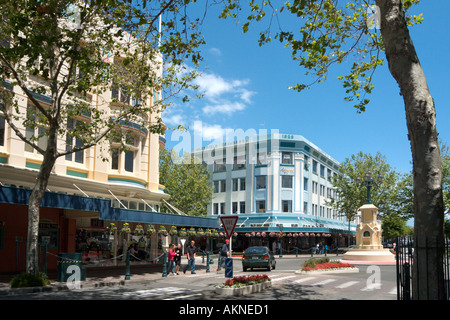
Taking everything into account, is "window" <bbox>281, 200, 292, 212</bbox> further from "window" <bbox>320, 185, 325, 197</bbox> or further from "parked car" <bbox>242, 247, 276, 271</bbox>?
"parked car" <bbox>242, 247, 276, 271</bbox>

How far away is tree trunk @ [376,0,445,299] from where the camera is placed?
679cm

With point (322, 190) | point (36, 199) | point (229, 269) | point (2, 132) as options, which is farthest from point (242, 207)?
point (36, 199)

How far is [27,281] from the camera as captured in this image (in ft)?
48.6

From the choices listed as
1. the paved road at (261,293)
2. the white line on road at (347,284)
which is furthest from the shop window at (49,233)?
the white line on road at (347,284)

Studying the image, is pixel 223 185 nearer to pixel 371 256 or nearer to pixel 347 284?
pixel 371 256

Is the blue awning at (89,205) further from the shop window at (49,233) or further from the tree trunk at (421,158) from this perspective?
the tree trunk at (421,158)

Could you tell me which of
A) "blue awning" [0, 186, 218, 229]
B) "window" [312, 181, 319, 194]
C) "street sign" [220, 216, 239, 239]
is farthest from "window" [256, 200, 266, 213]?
"street sign" [220, 216, 239, 239]

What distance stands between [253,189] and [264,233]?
8463 mm

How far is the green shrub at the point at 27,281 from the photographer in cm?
1470

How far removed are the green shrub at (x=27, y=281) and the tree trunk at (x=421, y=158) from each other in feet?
41.2

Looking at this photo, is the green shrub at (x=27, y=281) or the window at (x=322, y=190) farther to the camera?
the window at (x=322, y=190)

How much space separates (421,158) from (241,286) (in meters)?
9.61

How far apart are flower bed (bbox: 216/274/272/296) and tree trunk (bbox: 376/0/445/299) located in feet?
27.5
